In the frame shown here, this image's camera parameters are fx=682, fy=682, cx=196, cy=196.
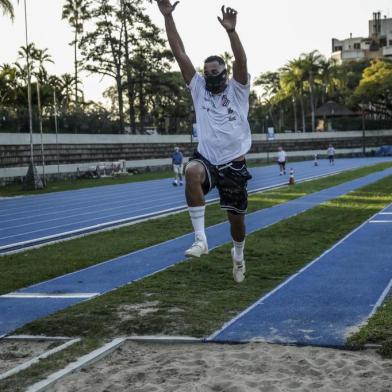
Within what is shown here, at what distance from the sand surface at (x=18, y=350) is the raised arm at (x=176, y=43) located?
104 inches

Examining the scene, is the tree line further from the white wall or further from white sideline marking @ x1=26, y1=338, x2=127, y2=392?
white sideline marking @ x1=26, y1=338, x2=127, y2=392

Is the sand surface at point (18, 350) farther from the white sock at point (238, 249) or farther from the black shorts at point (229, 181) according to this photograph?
the white sock at point (238, 249)

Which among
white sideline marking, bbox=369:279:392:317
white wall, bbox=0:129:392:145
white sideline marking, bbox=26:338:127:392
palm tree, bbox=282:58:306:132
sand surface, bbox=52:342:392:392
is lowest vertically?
white sideline marking, bbox=369:279:392:317

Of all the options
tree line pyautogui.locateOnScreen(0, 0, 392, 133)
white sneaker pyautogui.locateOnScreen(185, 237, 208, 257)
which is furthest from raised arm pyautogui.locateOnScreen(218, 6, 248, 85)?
tree line pyautogui.locateOnScreen(0, 0, 392, 133)

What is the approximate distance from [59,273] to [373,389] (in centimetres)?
555

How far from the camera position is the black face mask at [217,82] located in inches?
233

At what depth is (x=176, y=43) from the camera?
627 centimetres

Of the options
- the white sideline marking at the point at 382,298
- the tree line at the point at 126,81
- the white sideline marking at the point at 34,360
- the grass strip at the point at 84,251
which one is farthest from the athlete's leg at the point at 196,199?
the tree line at the point at 126,81

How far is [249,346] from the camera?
4816 mm

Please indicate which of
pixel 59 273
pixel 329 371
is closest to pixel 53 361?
pixel 329 371

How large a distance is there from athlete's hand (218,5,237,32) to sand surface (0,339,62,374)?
2.97 metres

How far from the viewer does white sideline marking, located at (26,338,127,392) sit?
13.3 ft

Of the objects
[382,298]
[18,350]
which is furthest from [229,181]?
[18,350]

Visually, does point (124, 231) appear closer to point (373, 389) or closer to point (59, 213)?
point (59, 213)
